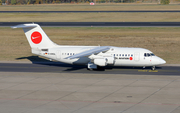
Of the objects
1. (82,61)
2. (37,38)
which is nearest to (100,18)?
(37,38)

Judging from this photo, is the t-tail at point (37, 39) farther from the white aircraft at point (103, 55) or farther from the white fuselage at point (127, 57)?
the white fuselage at point (127, 57)

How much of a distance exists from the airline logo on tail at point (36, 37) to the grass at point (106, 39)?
8.83 meters

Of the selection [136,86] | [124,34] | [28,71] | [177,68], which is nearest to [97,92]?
[136,86]

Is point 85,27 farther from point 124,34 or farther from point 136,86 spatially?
point 136,86

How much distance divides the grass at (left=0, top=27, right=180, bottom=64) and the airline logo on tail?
29.0 ft

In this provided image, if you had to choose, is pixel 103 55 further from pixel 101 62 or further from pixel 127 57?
pixel 127 57

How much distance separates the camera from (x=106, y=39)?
61.3 metres

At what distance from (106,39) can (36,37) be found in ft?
84.1

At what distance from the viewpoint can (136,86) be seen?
2911 centimetres

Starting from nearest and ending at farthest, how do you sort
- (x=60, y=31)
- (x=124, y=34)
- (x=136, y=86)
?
(x=136, y=86) → (x=124, y=34) → (x=60, y=31)

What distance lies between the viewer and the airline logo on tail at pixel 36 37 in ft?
126

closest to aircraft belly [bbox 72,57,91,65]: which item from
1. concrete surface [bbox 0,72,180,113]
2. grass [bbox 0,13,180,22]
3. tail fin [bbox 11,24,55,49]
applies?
concrete surface [bbox 0,72,180,113]

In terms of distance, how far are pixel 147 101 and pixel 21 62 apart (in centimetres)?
2491

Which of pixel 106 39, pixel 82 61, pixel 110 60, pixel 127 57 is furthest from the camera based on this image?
pixel 106 39
